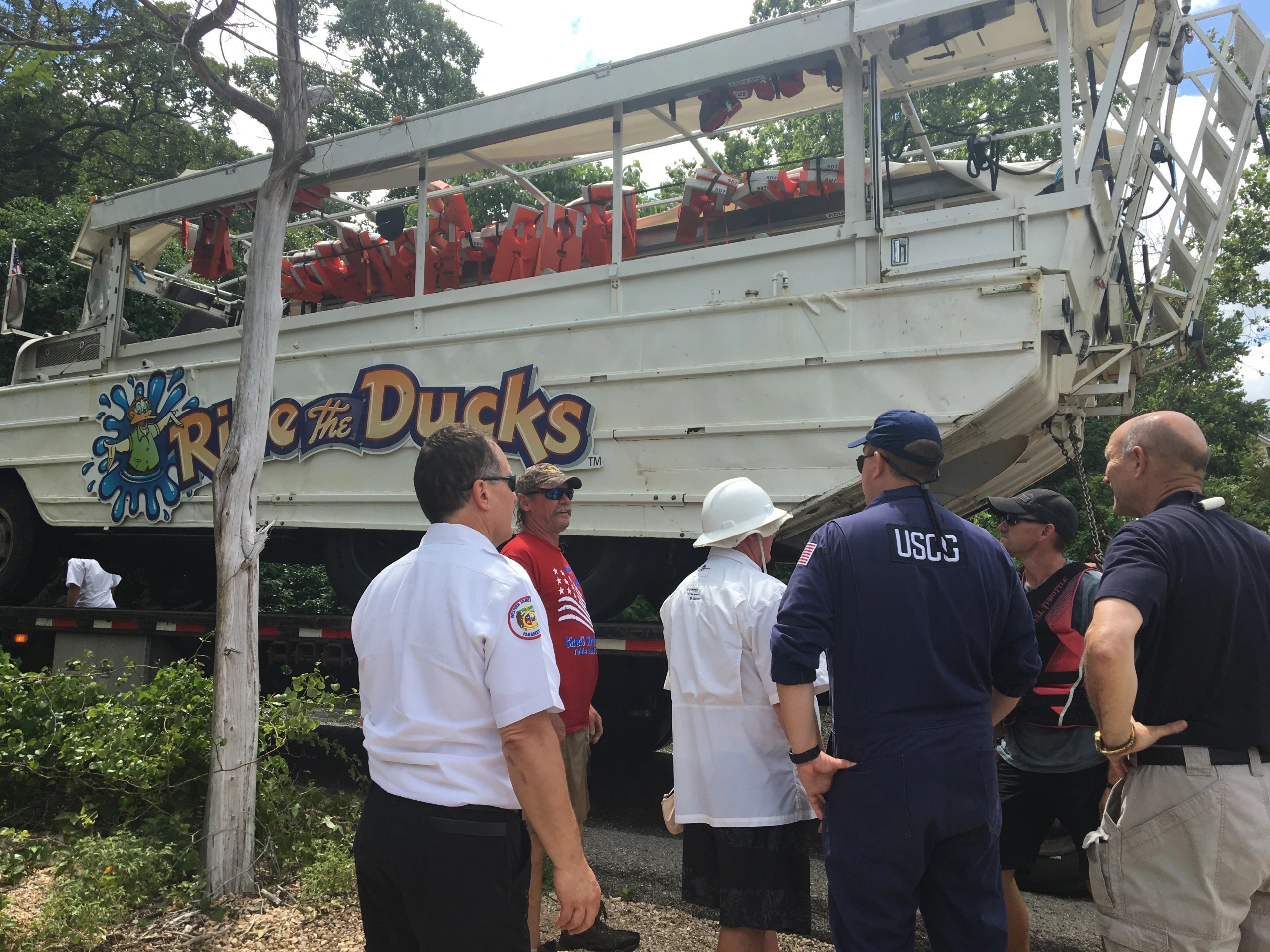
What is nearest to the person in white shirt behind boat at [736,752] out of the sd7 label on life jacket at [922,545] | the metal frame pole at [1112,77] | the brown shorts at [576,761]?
the sd7 label on life jacket at [922,545]

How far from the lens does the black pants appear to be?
1.83m

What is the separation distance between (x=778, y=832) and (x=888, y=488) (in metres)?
0.98

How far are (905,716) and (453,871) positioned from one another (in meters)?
1.04

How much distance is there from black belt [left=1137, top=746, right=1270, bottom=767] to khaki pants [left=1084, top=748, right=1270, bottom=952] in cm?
1

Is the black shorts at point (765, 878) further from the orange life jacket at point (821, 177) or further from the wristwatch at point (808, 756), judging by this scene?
the orange life jacket at point (821, 177)

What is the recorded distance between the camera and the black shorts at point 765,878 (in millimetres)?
2613

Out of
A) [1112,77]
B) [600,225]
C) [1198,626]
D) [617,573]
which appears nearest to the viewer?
[1198,626]

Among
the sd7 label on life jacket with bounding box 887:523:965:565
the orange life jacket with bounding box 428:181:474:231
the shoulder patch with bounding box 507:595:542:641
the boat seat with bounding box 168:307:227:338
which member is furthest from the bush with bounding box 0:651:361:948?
the boat seat with bounding box 168:307:227:338

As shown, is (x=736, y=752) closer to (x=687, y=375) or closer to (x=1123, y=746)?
(x=1123, y=746)

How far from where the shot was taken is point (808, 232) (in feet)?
15.6

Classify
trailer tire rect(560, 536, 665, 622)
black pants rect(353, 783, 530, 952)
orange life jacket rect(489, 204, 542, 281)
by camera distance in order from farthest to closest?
orange life jacket rect(489, 204, 542, 281) → trailer tire rect(560, 536, 665, 622) → black pants rect(353, 783, 530, 952)

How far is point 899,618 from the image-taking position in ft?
7.32

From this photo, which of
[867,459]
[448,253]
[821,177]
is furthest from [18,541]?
[867,459]

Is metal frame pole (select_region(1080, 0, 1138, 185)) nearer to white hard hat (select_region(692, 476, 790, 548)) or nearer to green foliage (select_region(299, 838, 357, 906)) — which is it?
white hard hat (select_region(692, 476, 790, 548))
